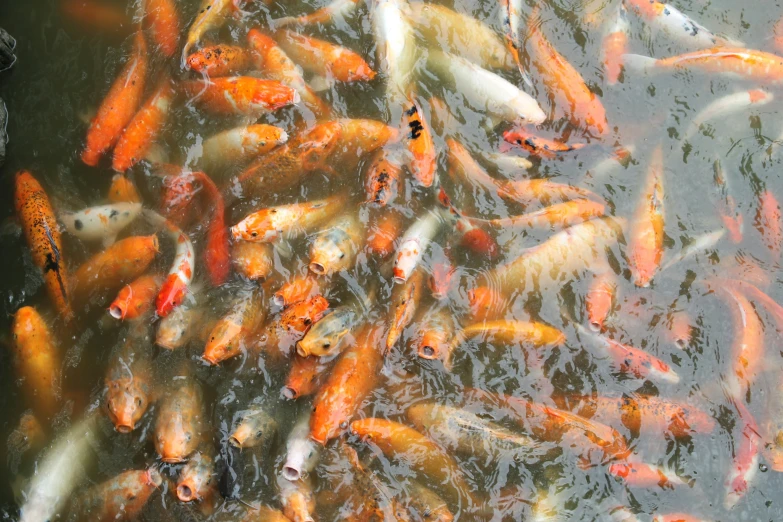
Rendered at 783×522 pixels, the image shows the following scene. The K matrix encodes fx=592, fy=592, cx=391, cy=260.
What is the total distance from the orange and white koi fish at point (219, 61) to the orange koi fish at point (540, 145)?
2178mm

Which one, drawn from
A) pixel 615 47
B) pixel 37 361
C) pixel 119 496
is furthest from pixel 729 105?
pixel 37 361

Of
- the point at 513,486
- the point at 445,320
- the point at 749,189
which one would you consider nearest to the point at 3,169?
the point at 445,320

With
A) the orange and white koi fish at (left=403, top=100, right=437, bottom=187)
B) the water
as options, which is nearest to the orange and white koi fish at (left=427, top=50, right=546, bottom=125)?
the water

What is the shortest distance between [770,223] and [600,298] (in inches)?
55.9

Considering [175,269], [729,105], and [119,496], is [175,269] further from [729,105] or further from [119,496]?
[729,105]

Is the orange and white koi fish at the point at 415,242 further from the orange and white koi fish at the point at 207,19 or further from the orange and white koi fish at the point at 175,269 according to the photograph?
the orange and white koi fish at the point at 207,19

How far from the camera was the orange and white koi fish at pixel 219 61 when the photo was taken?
4.62 meters

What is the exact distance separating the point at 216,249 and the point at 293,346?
88 centimetres

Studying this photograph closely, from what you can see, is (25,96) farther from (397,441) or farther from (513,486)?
(513,486)

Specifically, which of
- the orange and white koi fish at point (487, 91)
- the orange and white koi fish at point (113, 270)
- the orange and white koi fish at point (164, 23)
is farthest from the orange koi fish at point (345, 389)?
the orange and white koi fish at point (164, 23)

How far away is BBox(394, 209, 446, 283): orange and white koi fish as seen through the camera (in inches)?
153

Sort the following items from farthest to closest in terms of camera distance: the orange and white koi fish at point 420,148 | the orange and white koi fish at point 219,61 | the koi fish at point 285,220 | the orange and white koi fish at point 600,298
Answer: the orange and white koi fish at point 219,61
the orange and white koi fish at point 420,148
the koi fish at point 285,220
the orange and white koi fish at point 600,298

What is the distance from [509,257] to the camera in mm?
4004

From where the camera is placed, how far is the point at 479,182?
4.26 meters
